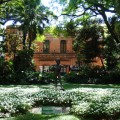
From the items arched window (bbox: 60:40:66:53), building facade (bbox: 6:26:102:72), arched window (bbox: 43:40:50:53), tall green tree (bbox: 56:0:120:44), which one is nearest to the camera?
tall green tree (bbox: 56:0:120:44)

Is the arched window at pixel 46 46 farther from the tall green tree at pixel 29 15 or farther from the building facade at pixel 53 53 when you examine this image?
the tall green tree at pixel 29 15

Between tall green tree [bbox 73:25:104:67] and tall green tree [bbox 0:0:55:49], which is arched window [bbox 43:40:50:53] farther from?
tall green tree [bbox 73:25:104:67]

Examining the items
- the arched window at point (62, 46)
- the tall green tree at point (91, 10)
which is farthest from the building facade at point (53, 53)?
the tall green tree at point (91, 10)

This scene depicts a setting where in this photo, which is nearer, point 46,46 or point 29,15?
point 29,15

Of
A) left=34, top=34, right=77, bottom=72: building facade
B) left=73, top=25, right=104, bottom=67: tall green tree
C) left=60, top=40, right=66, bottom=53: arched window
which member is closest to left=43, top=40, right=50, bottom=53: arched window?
left=34, top=34, right=77, bottom=72: building facade

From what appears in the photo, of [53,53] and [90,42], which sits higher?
[90,42]

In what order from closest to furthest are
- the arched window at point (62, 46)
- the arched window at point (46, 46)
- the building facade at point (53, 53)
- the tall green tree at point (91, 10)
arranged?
the tall green tree at point (91, 10), the building facade at point (53, 53), the arched window at point (46, 46), the arched window at point (62, 46)

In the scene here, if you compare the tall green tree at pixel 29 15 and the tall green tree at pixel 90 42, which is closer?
the tall green tree at pixel 29 15

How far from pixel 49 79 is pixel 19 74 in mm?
2683

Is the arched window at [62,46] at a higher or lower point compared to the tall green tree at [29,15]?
lower

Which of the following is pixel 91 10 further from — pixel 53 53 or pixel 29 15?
pixel 53 53

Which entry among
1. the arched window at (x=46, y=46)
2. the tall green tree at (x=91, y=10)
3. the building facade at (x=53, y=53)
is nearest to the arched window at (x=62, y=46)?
the building facade at (x=53, y=53)

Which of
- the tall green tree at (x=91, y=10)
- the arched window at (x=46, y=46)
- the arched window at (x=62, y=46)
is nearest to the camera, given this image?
the tall green tree at (x=91, y=10)

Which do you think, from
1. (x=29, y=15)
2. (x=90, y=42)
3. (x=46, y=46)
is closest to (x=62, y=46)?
(x=46, y=46)
